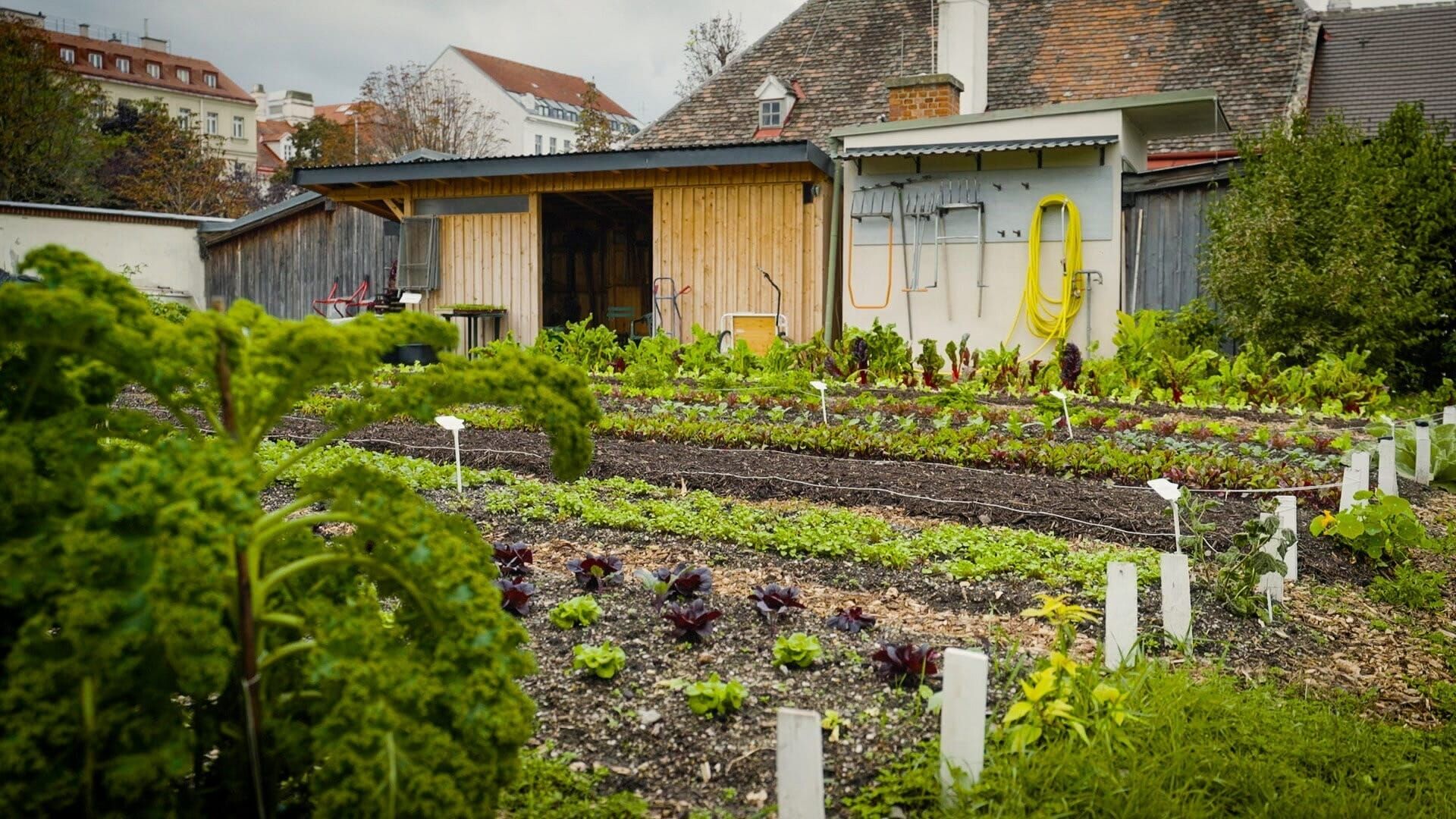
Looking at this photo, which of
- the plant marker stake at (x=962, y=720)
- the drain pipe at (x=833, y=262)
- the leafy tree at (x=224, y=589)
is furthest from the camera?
the drain pipe at (x=833, y=262)

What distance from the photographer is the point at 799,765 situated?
192 centimetres

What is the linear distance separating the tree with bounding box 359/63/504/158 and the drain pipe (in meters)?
21.6

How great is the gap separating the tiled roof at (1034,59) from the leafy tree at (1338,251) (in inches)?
180

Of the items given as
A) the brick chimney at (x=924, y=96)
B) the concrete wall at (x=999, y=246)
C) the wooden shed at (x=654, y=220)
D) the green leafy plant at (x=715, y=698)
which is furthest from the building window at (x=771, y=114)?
the green leafy plant at (x=715, y=698)

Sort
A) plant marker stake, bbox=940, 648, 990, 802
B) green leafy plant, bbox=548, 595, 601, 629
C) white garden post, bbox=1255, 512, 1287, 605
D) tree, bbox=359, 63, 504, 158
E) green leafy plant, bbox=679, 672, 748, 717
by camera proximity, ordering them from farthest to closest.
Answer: tree, bbox=359, 63, 504, 158 < white garden post, bbox=1255, 512, 1287, 605 < green leafy plant, bbox=548, 595, 601, 629 < green leafy plant, bbox=679, 672, 748, 717 < plant marker stake, bbox=940, 648, 990, 802

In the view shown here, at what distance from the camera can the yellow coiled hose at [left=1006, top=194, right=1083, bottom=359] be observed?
A: 1174 centimetres

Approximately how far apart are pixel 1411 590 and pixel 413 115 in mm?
32844

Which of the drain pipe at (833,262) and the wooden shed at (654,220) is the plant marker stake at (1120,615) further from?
the drain pipe at (833,262)

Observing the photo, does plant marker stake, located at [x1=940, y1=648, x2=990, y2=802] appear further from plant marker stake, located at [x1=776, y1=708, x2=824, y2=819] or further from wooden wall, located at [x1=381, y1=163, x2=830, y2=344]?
wooden wall, located at [x1=381, y1=163, x2=830, y2=344]

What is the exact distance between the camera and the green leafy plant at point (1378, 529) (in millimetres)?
4266

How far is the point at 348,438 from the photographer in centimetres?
685

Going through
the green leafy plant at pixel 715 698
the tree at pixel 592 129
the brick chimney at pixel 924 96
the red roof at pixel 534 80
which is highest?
the red roof at pixel 534 80

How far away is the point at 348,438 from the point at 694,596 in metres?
4.18

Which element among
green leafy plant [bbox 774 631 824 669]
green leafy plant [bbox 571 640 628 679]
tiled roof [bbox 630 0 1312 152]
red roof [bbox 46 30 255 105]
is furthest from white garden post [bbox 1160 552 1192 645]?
red roof [bbox 46 30 255 105]
